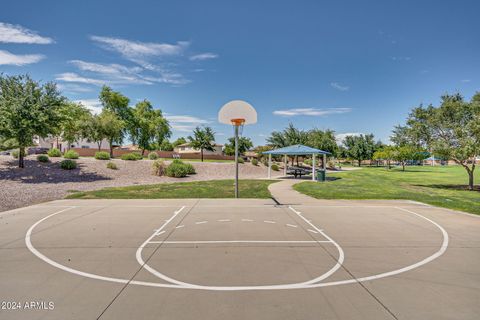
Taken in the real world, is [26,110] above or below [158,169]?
above

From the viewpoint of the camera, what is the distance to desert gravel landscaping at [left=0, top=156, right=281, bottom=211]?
51.3ft

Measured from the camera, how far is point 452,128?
21141mm

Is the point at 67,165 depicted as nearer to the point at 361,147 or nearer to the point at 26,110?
the point at 26,110

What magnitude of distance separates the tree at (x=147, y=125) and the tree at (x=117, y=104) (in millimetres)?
1572

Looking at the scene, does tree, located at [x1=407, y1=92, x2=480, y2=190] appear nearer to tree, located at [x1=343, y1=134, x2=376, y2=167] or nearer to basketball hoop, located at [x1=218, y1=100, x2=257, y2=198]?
basketball hoop, located at [x1=218, y1=100, x2=257, y2=198]

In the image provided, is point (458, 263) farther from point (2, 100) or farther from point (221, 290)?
point (2, 100)

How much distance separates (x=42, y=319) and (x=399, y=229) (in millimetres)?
8853

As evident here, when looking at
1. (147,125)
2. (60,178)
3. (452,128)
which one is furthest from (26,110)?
(147,125)

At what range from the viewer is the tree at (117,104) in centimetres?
5484

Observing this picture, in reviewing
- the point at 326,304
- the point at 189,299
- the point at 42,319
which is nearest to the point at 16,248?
the point at 42,319

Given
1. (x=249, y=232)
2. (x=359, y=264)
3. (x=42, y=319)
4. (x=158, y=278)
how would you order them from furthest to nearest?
(x=249, y=232) → (x=359, y=264) → (x=158, y=278) → (x=42, y=319)

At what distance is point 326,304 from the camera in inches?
156

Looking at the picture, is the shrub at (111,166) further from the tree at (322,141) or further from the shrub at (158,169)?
the tree at (322,141)

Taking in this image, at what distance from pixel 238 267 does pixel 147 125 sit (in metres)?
61.5
